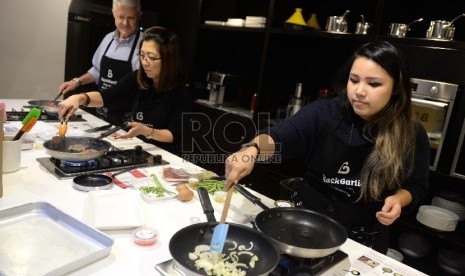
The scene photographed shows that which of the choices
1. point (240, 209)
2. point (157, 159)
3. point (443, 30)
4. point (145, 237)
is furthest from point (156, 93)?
point (443, 30)

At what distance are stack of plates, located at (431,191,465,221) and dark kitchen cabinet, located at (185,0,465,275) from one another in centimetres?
9

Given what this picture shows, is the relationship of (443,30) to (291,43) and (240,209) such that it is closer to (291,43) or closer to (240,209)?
(291,43)

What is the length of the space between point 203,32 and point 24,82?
2110mm

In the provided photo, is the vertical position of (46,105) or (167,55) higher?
(167,55)

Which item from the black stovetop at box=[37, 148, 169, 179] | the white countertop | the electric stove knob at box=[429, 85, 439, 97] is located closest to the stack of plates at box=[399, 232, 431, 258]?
the electric stove knob at box=[429, 85, 439, 97]

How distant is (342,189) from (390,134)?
12.6 inches

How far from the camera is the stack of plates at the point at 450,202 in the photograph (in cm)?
251

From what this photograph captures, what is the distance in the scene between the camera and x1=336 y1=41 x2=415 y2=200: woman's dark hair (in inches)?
62.7

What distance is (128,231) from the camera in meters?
1.28

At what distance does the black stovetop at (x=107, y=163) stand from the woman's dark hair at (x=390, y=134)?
0.99 metres

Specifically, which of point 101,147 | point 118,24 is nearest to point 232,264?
point 101,147

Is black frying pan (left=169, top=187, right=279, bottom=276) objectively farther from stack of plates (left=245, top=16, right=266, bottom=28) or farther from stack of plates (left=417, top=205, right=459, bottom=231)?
stack of plates (left=245, top=16, right=266, bottom=28)

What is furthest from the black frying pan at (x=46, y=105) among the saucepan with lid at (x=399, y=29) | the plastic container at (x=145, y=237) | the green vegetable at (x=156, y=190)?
the saucepan with lid at (x=399, y=29)

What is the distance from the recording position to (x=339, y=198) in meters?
1.76
